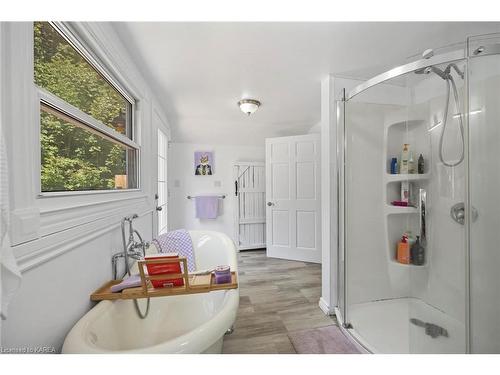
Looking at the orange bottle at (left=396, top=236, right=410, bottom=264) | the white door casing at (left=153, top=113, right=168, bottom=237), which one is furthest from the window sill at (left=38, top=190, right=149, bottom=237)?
the orange bottle at (left=396, top=236, right=410, bottom=264)

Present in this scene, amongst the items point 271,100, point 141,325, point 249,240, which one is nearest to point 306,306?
point 141,325

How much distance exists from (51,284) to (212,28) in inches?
54.4

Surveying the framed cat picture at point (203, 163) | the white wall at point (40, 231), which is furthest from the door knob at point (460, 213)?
the framed cat picture at point (203, 163)

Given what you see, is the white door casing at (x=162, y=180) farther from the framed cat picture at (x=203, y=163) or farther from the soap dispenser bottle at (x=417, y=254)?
the soap dispenser bottle at (x=417, y=254)

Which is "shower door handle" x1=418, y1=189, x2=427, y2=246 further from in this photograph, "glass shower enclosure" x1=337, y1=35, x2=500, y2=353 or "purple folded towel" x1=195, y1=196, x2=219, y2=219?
"purple folded towel" x1=195, y1=196, x2=219, y2=219

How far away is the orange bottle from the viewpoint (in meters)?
1.47

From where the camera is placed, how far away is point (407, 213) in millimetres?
1438

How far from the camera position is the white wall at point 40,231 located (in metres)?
0.58

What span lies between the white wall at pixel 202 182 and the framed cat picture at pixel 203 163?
0.05 m

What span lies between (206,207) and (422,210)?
2.73m

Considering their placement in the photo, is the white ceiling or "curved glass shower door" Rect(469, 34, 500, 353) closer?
"curved glass shower door" Rect(469, 34, 500, 353)

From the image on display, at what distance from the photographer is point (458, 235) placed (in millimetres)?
1079
